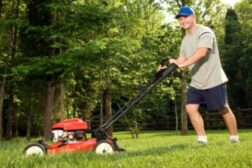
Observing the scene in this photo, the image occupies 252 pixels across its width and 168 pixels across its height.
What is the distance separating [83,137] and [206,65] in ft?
7.48

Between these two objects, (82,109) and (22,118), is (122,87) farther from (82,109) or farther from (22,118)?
(22,118)

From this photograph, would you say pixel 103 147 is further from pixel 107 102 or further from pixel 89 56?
pixel 107 102

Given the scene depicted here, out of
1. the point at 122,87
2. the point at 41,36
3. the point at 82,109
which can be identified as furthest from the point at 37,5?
the point at 82,109

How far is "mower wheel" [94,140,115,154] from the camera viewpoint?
6.90 meters

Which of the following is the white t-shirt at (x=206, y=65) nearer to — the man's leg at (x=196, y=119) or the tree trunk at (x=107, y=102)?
the man's leg at (x=196, y=119)

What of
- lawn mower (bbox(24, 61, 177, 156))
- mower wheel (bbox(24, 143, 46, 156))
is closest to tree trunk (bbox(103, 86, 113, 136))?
lawn mower (bbox(24, 61, 177, 156))

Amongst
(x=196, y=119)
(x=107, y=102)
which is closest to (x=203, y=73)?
(x=196, y=119)

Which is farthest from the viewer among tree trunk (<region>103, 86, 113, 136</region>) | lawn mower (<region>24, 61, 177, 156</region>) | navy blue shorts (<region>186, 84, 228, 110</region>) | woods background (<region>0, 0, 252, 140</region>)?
tree trunk (<region>103, 86, 113, 136</region>)

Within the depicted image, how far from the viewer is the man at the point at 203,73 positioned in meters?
6.89

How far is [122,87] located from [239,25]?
21582 millimetres

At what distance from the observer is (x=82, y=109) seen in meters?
32.2

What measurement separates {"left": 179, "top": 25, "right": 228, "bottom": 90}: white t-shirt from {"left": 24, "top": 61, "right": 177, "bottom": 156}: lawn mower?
398 millimetres

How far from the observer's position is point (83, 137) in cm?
788

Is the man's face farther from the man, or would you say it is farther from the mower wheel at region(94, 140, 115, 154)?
the mower wheel at region(94, 140, 115, 154)
